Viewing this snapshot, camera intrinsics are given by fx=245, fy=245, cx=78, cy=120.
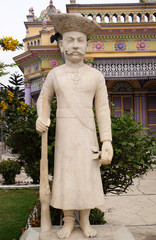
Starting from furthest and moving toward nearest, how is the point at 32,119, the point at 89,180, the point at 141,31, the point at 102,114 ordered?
the point at 141,31 < the point at 32,119 < the point at 102,114 < the point at 89,180

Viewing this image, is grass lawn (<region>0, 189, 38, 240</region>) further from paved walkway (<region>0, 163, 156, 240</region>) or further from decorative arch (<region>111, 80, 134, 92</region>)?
decorative arch (<region>111, 80, 134, 92</region>)

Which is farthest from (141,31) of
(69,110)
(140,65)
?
(69,110)

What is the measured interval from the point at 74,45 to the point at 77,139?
3.21 ft

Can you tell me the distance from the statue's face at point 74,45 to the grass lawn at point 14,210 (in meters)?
2.56

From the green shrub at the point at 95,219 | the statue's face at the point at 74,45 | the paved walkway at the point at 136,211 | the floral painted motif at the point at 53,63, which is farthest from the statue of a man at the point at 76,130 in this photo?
the floral painted motif at the point at 53,63

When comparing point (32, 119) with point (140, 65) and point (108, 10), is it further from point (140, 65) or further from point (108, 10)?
point (108, 10)

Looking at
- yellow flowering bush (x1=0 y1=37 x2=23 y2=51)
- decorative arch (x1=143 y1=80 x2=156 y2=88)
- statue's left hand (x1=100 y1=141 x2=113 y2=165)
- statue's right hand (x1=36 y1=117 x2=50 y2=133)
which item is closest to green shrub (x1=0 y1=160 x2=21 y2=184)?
yellow flowering bush (x1=0 y1=37 x2=23 y2=51)

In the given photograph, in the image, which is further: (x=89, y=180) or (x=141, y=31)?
(x=141, y=31)

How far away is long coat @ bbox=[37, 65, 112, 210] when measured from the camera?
241 centimetres

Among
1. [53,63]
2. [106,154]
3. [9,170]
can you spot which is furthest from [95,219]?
[53,63]

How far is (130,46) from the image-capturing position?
37.7ft

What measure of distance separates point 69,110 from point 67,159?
50 cm

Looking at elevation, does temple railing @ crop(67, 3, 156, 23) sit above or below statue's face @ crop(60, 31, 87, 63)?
above

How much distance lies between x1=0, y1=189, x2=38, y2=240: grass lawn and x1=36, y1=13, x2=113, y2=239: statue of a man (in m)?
A: 1.86
